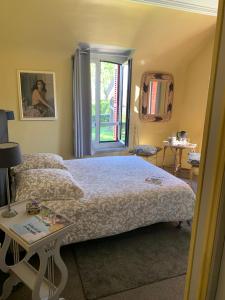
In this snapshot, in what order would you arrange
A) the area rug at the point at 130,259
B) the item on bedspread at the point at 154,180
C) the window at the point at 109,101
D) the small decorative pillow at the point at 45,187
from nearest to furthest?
the area rug at the point at 130,259, the small decorative pillow at the point at 45,187, the item on bedspread at the point at 154,180, the window at the point at 109,101

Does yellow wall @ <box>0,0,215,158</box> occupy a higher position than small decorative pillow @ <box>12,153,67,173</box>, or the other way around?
yellow wall @ <box>0,0,215,158</box>

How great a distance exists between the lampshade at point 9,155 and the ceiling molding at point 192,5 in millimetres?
2852

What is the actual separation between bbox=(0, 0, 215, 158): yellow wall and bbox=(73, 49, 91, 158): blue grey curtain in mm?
159

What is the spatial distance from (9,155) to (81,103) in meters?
2.81

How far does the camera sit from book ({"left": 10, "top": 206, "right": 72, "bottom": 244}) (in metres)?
1.46

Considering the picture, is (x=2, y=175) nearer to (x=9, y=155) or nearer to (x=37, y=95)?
(x=9, y=155)

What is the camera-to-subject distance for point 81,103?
4.22 metres

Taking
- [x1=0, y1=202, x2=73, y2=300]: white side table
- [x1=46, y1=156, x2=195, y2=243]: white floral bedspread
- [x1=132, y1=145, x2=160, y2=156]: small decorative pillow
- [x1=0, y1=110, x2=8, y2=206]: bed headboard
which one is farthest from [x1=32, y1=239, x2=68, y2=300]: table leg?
[x1=132, y1=145, x2=160, y2=156]: small decorative pillow

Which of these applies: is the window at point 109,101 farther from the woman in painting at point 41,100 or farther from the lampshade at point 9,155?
the lampshade at point 9,155

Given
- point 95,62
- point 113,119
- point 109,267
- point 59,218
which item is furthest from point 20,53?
point 109,267

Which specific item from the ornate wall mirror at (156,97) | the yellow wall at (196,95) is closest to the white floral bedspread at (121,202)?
the ornate wall mirror at (156,97)

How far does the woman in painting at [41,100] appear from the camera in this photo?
3.99 meters

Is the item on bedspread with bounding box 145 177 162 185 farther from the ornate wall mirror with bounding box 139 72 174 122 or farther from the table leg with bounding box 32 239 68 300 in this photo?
the ornate wall mirror with bounding box 139 72 174 122

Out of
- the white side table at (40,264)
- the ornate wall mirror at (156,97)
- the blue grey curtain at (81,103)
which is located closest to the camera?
the white side table at (40,264)
